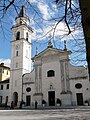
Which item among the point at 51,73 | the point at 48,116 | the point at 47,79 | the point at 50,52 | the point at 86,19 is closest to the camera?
the point at 86,19

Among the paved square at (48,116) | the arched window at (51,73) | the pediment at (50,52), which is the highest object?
the pediment at (50,52)

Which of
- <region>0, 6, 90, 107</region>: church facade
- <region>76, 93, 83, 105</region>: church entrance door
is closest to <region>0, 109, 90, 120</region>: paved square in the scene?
<region>76, 93, 83, 105</region>: church entrance door

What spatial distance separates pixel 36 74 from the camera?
41406mm

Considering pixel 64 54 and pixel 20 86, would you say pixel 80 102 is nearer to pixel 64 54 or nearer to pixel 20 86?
pixel 64 54

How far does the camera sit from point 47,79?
39781 mm

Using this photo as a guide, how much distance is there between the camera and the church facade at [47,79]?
36.0m

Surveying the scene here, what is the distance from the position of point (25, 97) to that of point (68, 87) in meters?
9.51

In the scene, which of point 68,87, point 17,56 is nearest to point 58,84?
point 68,87

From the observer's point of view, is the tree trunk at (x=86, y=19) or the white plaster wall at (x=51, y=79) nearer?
the tree trunk at (x=86, y=19)

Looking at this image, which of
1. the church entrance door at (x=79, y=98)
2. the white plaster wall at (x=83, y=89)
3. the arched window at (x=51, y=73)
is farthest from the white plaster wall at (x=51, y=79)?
the church entrance door at (x=79, y=98)

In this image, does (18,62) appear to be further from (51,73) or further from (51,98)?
(51,98)

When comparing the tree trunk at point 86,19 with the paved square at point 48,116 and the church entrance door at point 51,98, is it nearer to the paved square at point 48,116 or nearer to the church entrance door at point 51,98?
the paved square at point 48,116

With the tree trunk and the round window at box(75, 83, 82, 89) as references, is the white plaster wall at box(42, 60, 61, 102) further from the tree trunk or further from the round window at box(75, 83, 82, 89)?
the tree trunk

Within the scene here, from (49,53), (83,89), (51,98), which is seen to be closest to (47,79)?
(51,98)
